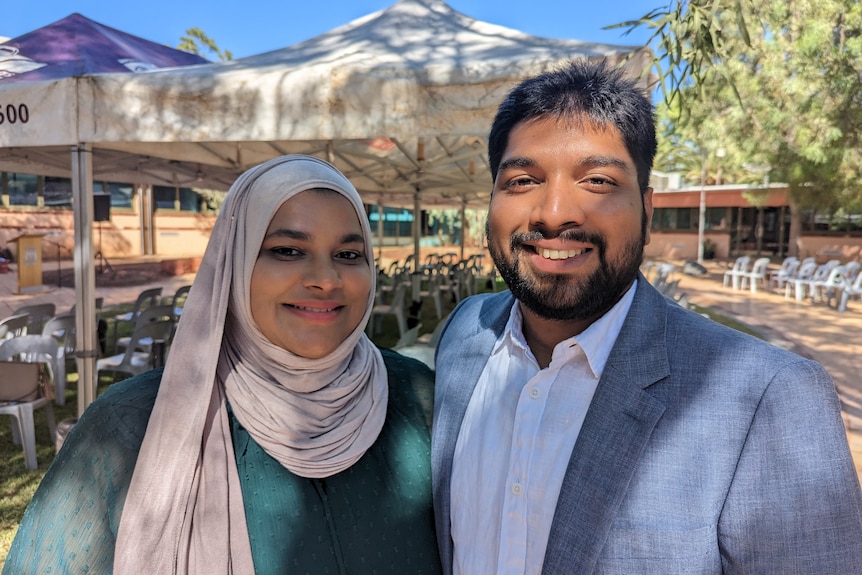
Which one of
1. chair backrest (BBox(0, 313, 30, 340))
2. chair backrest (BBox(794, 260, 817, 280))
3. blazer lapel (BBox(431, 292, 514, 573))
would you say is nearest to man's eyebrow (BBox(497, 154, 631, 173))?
blazer lapel (BBox(431, 292, 514, 573))

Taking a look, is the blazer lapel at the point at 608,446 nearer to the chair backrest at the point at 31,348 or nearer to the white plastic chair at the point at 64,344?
the chair backrest at the point at 31,348

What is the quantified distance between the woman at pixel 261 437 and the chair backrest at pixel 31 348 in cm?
425

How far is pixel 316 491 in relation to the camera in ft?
4.35

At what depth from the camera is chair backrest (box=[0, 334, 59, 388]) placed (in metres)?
4.74

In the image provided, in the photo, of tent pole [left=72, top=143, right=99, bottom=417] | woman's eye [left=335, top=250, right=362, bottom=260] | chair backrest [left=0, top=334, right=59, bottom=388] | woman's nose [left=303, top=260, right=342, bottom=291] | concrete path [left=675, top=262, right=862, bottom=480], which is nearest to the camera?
woman's nose [left=303, top=260, right=342, bottom=291]

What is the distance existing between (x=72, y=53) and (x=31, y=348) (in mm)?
2629

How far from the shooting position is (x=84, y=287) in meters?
3.68

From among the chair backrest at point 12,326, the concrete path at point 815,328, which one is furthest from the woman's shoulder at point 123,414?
the chair backrest at point 12,326

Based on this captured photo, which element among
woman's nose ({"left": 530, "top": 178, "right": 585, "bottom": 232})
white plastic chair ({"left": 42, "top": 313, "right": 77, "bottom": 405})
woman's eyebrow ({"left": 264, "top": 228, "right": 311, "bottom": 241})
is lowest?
white plastic chair ({"left": 42, "top": 313, "right": 77, "bottom": 405})

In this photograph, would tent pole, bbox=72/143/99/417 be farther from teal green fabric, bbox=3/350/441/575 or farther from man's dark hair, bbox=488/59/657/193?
man's dark hair, bbox=488/59/657/193

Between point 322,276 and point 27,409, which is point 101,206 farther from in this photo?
point 322,276

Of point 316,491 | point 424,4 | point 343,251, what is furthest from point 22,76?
point 316,491

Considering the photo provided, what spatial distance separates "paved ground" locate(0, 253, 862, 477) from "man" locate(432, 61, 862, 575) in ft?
13.1

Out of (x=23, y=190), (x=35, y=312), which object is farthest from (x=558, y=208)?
(x=23, y=190)
